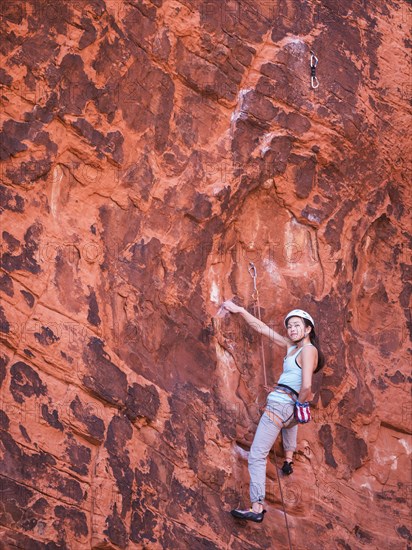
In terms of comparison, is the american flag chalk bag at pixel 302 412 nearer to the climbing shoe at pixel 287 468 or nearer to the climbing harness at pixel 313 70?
the climbing shoe at pixel 287 468

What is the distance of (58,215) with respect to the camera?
638cm

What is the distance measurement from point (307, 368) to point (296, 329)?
0.38 m

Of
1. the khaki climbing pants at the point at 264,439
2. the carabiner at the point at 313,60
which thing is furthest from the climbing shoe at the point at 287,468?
the carabiner at the point at 313,60

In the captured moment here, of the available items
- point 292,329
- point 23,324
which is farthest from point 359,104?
point 23,324

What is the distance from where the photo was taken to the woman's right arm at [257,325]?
7012 mm

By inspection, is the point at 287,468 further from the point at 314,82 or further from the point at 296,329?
the point at 314,82

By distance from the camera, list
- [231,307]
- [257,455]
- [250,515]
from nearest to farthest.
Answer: [250,515], [257,455], [231,307]

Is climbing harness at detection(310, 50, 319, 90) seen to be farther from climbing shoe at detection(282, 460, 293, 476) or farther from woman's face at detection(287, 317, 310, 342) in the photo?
climbing shoe at detection(282, 460, 293, 476)

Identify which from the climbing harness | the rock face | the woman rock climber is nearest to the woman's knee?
the woman rock climber

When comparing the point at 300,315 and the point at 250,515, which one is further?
the point at 300,315

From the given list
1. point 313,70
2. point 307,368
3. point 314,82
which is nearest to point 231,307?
point 307,368

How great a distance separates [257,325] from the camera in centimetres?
702

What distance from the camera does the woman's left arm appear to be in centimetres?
651

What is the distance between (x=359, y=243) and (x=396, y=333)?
922 mm
